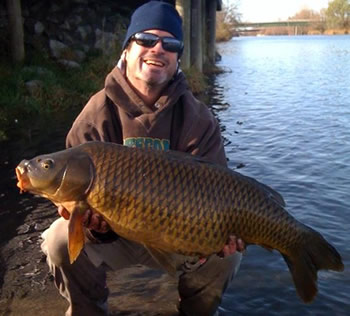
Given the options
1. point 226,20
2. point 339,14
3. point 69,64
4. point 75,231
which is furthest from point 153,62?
point 339,14

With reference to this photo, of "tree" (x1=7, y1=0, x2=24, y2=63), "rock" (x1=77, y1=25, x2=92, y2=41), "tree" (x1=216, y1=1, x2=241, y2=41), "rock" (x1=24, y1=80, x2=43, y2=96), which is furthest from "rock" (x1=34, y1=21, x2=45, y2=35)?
"tree" (x1=216, y1=1, x2=241, y2=41)

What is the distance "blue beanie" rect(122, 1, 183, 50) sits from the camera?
3.41m

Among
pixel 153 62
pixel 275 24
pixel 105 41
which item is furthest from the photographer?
pixel 275 24

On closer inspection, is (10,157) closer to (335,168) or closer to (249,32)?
(335,168)

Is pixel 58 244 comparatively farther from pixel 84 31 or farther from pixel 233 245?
pixel 84 31

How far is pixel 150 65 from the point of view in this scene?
3350mm

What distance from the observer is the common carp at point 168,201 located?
257 cm

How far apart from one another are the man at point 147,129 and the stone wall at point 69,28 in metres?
9.70

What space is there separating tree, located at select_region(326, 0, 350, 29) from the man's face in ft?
278

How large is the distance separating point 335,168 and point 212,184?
4.99 metres

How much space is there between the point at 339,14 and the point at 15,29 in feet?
268

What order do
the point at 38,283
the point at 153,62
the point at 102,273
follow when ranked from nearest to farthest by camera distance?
1. the point at 102,273
2. the point at 153,62
3. the point at 38,283

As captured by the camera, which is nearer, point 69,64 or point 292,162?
point 292,162

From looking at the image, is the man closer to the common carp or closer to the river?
the common carp
